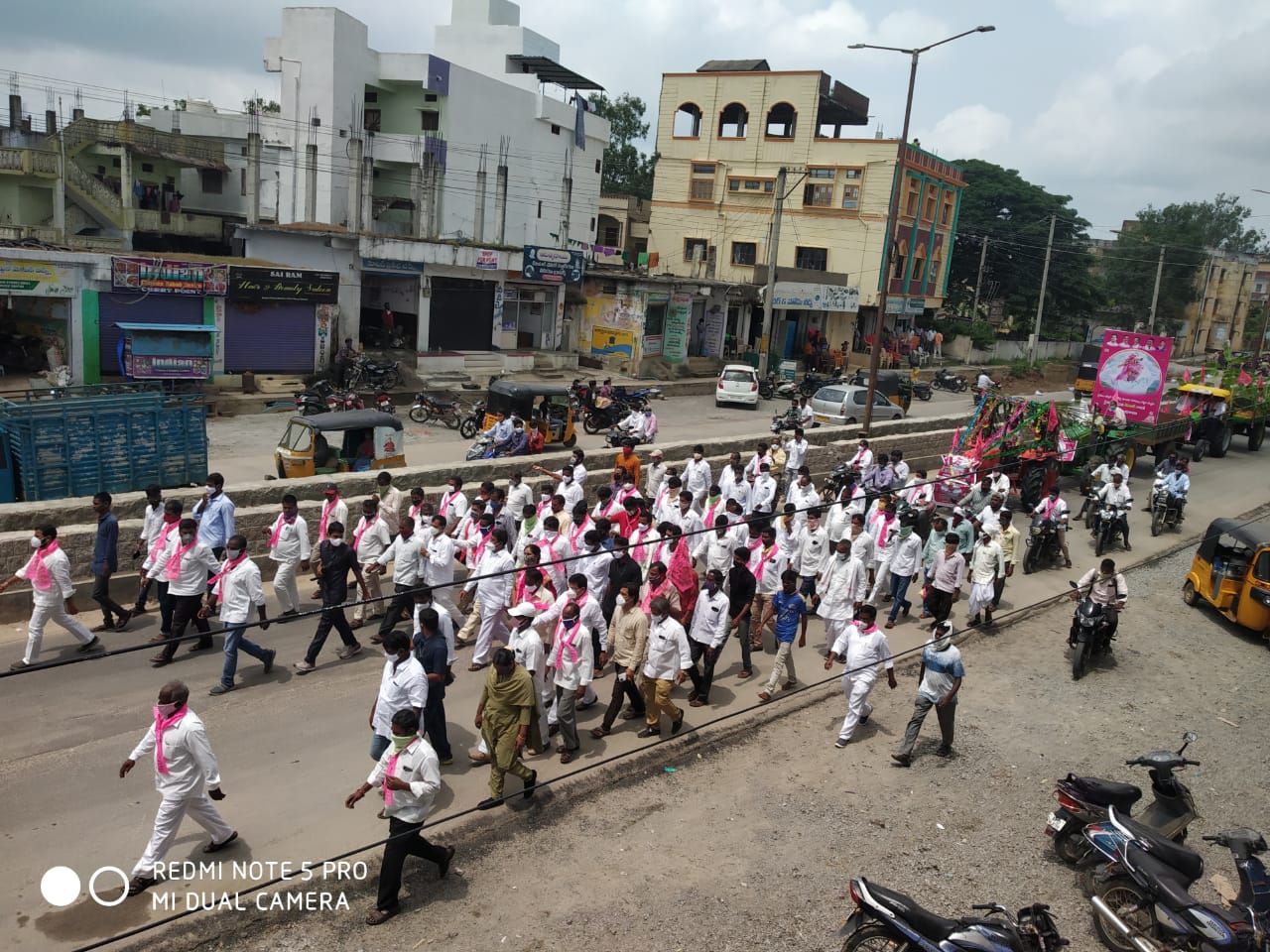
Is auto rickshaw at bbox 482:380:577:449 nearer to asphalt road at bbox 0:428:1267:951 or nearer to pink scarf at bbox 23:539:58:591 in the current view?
asphalt road at bbox 0:428:1267:951

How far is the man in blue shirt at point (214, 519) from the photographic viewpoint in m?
9.95

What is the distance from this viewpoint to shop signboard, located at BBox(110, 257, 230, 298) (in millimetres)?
22422

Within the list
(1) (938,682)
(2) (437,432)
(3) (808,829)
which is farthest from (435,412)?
(3) (808,829)

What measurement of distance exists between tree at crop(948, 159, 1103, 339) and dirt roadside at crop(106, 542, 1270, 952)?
168ft

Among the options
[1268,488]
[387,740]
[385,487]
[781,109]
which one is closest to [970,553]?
[385,487]

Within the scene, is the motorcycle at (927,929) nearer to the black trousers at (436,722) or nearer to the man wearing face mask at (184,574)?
the black trousers at (436,722)

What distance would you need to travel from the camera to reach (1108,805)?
693cm

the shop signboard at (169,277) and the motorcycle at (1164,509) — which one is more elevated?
the shop signboard at (169,277)

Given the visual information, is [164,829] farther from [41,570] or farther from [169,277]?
[169,277]

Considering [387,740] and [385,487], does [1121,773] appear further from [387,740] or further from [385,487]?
[385,487]

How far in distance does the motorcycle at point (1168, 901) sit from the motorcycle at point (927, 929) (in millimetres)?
834

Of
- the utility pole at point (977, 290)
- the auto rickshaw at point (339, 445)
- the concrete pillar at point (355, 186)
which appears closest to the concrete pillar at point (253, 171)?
the concrete pillar at point (355, 186)

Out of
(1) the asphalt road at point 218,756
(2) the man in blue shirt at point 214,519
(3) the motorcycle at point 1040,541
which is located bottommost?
(1) the asphalt road at point 218,756

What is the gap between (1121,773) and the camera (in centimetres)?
890
